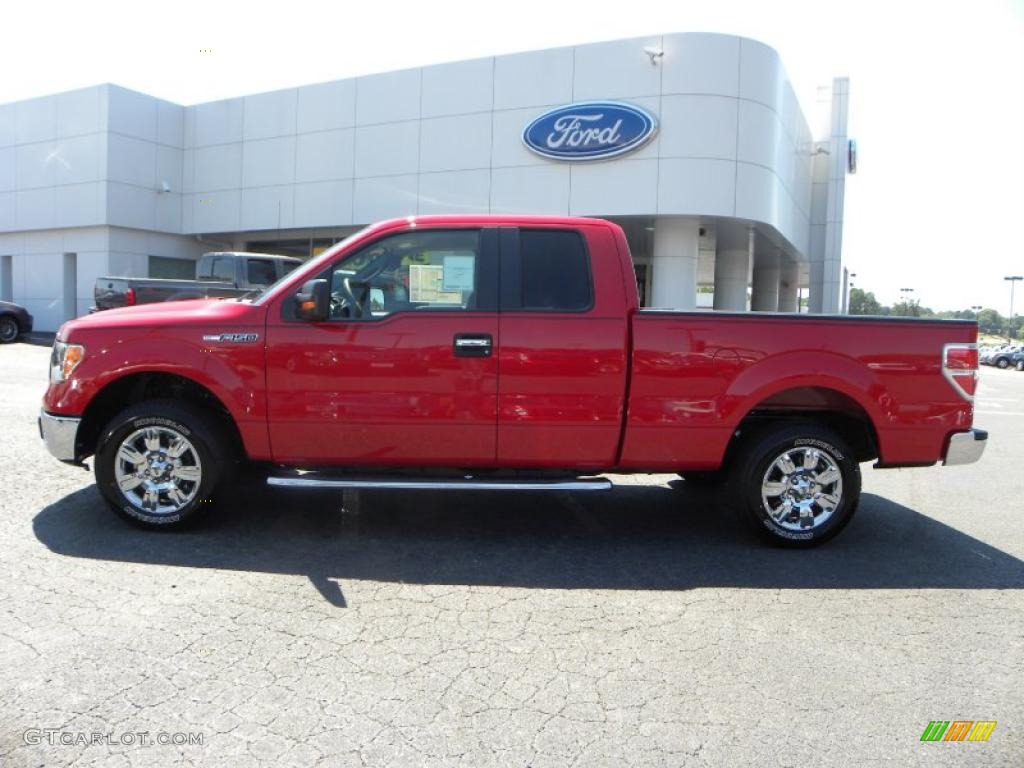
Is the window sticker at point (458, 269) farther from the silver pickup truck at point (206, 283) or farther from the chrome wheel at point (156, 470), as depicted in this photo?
the silver pickup truck at point (206, 283)

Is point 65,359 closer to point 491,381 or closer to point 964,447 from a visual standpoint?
point 491,381

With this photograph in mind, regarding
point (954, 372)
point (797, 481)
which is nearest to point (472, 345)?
point (797, 481)

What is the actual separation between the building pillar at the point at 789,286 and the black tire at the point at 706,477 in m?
28.3

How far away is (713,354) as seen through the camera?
495 cm

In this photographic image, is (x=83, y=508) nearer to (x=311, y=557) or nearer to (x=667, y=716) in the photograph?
(x=311, y=557)

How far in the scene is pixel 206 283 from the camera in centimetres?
1531

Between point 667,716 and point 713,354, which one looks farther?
point 713,354

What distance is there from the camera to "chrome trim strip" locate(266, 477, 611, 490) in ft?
15.9

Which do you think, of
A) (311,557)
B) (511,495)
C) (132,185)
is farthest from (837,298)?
(311,557)

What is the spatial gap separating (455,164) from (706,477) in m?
17.7

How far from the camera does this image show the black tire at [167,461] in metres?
5.00

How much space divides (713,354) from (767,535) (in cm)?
129

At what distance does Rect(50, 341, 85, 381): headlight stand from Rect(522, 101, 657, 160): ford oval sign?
664 inches

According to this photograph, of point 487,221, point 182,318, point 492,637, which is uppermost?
point 487,221
